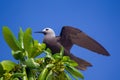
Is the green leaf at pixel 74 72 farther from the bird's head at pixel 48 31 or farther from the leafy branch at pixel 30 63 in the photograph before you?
the bird's head at pixel 48 31

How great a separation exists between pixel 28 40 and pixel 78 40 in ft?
6.16

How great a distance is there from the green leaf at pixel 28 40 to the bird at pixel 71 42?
129cm

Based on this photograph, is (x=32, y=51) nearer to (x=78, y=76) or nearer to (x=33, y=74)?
(x=33, y=74)

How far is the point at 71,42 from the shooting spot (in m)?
6.05

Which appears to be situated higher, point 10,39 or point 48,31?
point 48,31

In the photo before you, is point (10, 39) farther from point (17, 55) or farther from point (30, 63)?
point (30, 63)

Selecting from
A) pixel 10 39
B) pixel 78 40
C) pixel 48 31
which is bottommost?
pixel 10 39

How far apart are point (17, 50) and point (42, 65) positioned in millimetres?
292

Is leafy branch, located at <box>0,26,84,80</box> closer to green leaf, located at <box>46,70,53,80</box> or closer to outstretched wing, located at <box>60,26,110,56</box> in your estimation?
green leaf, located at <box>46,70,53,80</box>

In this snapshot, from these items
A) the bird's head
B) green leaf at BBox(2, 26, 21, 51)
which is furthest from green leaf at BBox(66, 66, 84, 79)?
the bird's head

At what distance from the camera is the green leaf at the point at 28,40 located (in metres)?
3.91

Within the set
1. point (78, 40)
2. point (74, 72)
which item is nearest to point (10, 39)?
point (74, 72)

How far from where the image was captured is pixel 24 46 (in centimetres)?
390

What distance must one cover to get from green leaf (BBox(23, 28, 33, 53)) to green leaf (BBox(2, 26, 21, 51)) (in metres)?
0.11
